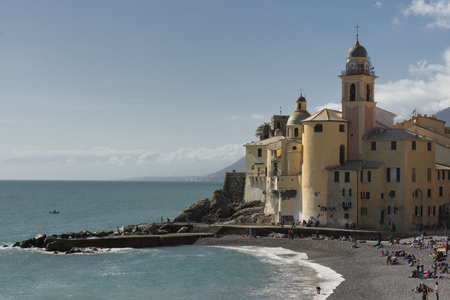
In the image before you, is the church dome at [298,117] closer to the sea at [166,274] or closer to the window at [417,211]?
the window at [417,211]

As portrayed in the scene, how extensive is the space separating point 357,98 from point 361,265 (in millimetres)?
22045

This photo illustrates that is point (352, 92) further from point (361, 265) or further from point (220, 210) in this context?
point (220, 210)

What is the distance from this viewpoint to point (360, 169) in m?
61.2

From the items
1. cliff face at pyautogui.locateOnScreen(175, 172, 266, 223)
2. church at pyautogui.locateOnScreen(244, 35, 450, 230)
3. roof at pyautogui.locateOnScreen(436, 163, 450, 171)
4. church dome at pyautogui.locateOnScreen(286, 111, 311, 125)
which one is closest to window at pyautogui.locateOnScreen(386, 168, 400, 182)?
church at pyautogui.locateOnScreen(244, 35, 450, 230)

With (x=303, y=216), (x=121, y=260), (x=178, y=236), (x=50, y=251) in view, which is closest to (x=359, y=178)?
(x=303, y=216)

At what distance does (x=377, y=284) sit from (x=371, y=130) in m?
26.3

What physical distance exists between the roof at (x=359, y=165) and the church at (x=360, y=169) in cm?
11

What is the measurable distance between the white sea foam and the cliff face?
16.9 m

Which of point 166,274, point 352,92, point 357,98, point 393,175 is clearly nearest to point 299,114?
point 352,92

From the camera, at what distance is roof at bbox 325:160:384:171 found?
6128cm

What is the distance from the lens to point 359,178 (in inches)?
2424

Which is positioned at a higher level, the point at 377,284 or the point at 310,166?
the point at 310,166

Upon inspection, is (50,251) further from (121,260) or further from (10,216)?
(10,216)

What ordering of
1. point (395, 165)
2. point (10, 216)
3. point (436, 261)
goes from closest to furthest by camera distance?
point (436, 261) → point (395, 165) → point (10, 216)
